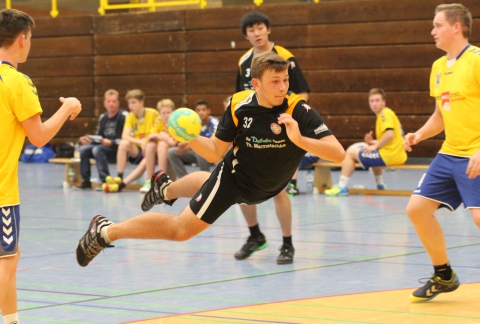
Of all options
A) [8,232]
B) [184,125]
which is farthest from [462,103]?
[8,232]

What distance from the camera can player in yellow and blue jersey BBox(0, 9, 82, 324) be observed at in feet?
13.3

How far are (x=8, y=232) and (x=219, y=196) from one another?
5.31 ft

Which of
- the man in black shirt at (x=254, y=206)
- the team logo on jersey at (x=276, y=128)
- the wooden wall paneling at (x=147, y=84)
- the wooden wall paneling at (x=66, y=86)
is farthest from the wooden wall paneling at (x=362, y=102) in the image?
the team logo on jersey at (x=276, y=128)

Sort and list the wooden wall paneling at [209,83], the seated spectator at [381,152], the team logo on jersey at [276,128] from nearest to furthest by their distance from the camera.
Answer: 1. the team logo on jersey at [276,128]
2. the seated spectator at [381,152]
3. the wooden wall paneling at [209,83]

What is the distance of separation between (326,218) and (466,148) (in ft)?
14.6

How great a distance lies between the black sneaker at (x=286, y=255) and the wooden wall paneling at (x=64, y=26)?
13212mm

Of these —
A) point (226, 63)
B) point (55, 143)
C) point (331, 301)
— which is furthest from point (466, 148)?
point (55, 143)

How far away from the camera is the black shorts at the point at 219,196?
206 inches

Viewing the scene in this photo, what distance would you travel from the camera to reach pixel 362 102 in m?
15.9

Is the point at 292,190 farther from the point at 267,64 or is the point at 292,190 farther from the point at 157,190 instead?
the point at 267,64

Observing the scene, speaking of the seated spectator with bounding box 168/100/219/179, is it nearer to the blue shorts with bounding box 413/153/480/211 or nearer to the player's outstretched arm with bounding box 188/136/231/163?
the player's outstretched arm with bounding box 188/136/231/163

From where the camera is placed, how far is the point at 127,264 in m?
6.75

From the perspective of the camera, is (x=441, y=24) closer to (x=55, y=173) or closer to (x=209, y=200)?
(x=209, y=200)

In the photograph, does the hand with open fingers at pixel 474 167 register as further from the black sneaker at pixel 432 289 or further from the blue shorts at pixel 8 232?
the blue shorts at pixel 8 232
